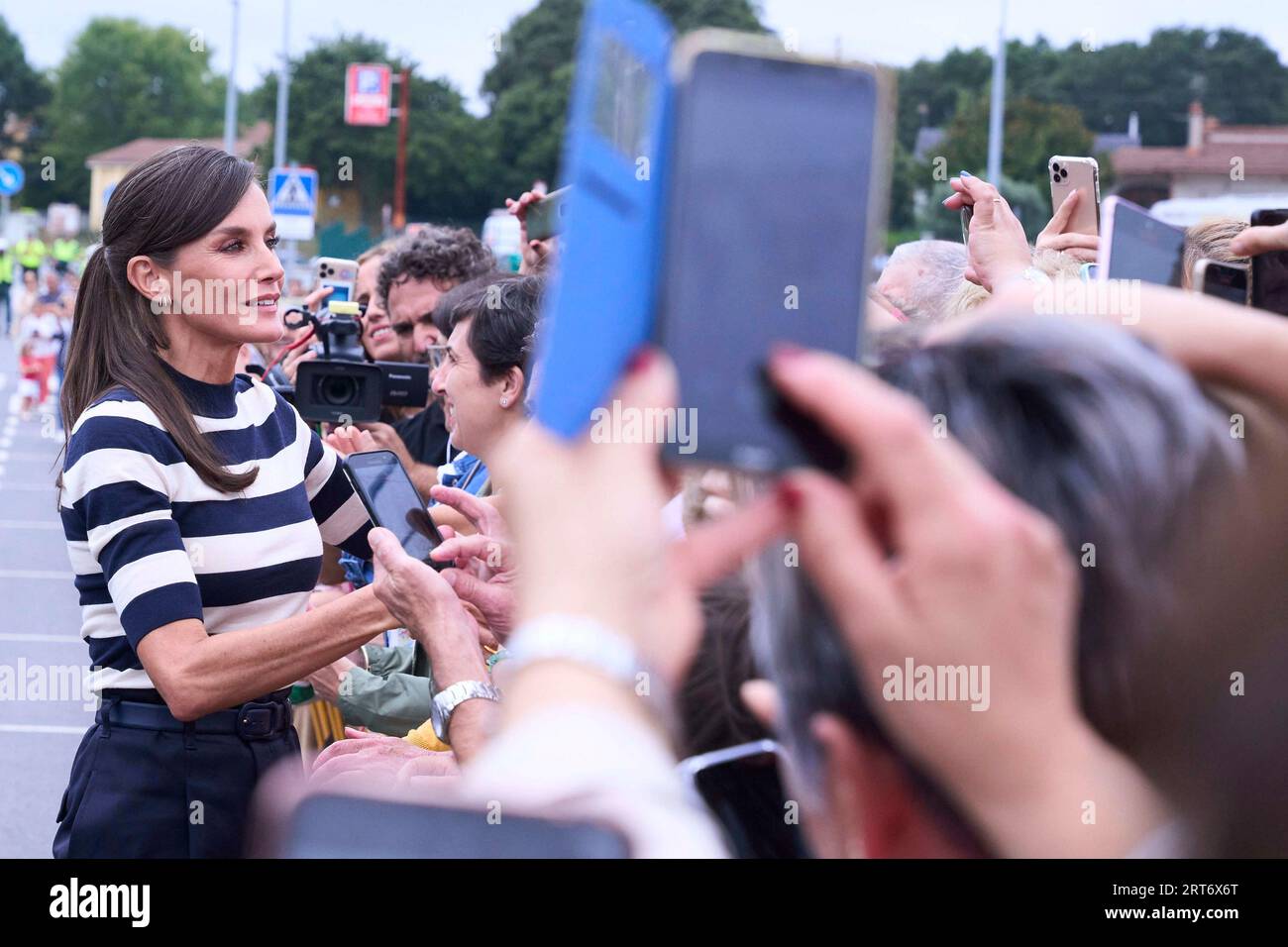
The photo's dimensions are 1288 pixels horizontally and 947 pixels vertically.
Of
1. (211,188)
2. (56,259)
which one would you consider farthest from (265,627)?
(56,259)

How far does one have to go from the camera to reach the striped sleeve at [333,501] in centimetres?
323

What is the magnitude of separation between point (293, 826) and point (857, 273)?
17.9 inches

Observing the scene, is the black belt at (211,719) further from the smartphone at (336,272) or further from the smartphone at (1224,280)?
the smartphone at (336,272)

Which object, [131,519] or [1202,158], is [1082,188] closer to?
[131,519]

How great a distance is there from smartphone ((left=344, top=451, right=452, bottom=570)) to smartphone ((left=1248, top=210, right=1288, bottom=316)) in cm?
130

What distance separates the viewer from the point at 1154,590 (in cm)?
93

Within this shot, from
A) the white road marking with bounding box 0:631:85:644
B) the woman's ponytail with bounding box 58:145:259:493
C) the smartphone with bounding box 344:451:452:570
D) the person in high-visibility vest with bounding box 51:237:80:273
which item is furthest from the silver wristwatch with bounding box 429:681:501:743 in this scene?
the person in high-visibility vest with bounding box 51:237:80:273

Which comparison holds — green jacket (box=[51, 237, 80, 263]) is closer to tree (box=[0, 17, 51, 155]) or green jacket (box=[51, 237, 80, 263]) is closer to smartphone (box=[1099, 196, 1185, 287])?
smartphone (box=[1099, 196, 1185, 287])

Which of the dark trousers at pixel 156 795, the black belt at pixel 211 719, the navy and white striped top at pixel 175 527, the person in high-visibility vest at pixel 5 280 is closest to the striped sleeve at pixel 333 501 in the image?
the navy and white striped top at pixel 175 527

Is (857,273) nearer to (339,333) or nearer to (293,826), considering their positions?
(293,826)

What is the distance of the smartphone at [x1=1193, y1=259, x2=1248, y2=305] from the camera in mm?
1914

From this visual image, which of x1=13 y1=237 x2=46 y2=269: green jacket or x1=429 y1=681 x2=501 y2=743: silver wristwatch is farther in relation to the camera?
x1=13 y1=237 x2=46 y2=269: green jacket

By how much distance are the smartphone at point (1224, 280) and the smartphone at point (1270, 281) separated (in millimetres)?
11

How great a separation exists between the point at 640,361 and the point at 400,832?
0.30 metres
